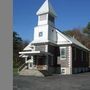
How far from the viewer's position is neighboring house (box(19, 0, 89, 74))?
35.8m

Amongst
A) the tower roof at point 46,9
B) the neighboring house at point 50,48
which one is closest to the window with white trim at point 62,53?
the neighboring house at point 50,48

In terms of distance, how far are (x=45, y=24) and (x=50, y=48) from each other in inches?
131

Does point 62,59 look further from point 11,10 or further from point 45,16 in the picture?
point 11,10

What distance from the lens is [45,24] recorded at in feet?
120

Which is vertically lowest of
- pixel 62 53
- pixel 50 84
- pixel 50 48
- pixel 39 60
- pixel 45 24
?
pixel 50 84

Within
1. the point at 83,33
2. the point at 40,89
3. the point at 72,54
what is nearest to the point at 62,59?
the point at 72,54

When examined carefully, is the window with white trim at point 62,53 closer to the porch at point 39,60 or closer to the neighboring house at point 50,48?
the neighboring house at point 50,48

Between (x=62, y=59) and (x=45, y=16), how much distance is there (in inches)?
252

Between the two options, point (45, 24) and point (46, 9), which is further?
point (46, 9)

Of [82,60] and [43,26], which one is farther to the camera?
[82,60]

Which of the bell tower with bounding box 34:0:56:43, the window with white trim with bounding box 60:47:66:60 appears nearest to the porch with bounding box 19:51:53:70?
the window with white trim with bounding box 60:47:66:60

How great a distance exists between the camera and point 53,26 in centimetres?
3828

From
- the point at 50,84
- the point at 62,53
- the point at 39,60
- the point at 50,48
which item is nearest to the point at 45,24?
the point at 50,48

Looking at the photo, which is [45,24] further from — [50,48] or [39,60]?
[39,60]
